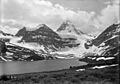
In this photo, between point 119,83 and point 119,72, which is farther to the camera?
point 119,72

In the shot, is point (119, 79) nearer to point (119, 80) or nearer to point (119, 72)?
point (119, 80)

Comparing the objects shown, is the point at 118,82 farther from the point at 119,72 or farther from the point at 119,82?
the point at 119,72

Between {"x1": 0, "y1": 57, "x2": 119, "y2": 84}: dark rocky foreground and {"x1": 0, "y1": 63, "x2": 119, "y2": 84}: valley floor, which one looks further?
{"x1": 0, "y1": 57, "x2": 119, "y2": 84}: dark rocky foreground

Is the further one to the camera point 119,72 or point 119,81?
point 119,72

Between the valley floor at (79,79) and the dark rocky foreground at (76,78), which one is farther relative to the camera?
the dark rocky foreground at (76,78)

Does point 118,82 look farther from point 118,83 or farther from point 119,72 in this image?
point 119,72

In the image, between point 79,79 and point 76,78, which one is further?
point 76,78

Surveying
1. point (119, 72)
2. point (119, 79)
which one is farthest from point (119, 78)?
point (119, 72)

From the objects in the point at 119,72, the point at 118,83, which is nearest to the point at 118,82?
the point at 118,83
